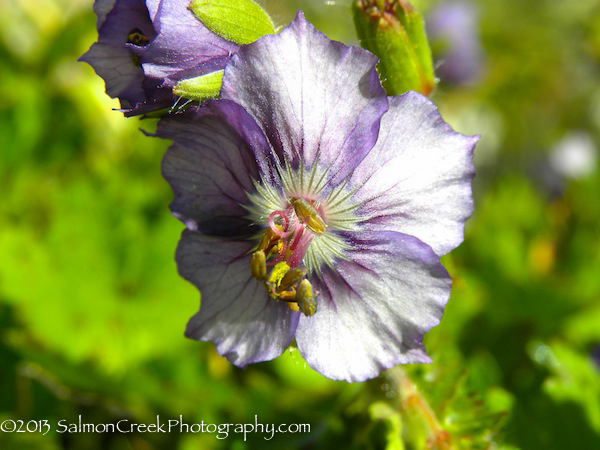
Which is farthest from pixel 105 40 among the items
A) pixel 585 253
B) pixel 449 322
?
pixel 585 253

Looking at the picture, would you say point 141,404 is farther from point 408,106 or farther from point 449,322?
point 408,106

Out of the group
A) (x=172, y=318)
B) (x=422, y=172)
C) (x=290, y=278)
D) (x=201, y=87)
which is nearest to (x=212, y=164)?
(x=201, y=87)

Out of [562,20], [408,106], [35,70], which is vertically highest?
[562,20]

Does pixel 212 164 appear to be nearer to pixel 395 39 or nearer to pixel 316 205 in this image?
pixel 316 205

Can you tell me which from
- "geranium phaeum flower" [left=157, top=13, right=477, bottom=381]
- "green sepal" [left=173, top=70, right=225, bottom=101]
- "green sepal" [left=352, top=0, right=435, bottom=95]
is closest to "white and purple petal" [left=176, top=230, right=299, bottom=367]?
"geranium phaeum flower" [left=157, top=13, right=477, bottom=381]
